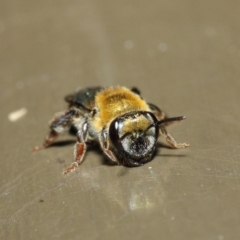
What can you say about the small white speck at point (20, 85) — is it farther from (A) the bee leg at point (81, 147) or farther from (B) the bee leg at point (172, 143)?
(B) the bee leg at point (172, 143)

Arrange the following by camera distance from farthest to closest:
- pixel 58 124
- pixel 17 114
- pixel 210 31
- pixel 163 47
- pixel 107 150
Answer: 1. pixel 210 31
2. pixel 163 47
3. pixel 17 114
4. pixel 58 124
5. pixel 107 150

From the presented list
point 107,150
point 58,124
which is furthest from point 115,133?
point 58,124

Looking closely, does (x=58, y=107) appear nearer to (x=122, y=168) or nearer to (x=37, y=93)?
(x=37, y=93)

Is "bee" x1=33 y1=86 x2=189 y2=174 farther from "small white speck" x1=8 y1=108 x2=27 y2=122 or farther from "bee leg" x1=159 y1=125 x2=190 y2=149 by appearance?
"small white speck" x1=8 y1=108 x2=27 y2=122

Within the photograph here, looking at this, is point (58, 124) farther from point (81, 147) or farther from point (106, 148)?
point (106, 148)

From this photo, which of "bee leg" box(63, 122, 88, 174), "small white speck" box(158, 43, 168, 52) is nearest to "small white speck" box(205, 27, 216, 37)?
"small white speck" box(158, 43, 168, 52)

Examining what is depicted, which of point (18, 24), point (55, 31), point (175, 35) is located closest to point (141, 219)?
point (175, 35)
